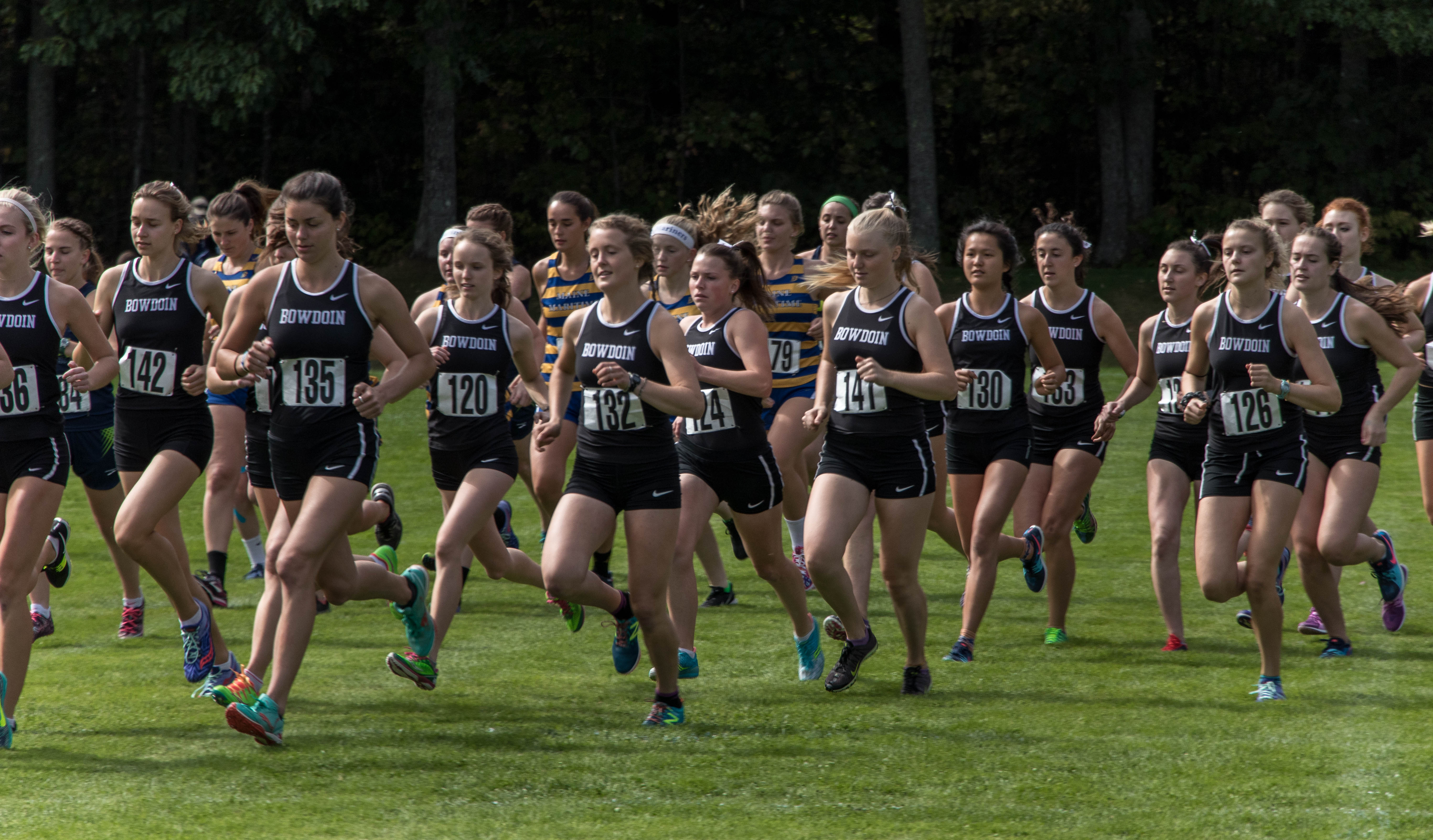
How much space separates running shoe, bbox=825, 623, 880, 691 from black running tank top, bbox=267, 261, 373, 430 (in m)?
2.53

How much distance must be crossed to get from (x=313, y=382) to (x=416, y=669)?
139 cm

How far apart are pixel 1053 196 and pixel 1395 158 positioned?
22.1 feet

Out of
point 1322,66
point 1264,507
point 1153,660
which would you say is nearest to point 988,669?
point 1153,660

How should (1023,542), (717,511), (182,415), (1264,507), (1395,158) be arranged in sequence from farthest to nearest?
(1395,158) → (717,511) → (1023,542) → (182,415) → (1264,507)

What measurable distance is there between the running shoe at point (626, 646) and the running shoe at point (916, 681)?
1235 millimetres

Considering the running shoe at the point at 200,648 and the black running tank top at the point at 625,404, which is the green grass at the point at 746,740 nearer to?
the running shoe at the point at 200,648

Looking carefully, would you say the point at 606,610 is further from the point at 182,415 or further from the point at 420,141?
the point at 420,141

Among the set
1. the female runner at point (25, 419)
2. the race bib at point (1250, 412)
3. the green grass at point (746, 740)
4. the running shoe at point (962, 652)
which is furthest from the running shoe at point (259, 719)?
the race bib at point (1250, 412)

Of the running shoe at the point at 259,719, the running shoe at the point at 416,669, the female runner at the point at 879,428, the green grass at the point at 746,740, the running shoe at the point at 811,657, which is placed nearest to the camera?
the green grass at the point at 746,740

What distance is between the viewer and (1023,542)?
8281 millimetres

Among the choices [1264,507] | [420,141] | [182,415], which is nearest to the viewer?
[1264,507]

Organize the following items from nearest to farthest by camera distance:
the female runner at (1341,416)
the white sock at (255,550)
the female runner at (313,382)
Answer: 1. the female runner at (313,382)
2. the female runner at (1341,416)
3. the white sock at (255,550)

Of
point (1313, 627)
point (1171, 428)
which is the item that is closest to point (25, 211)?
point (1171, 428)

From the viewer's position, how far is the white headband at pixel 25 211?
636 cm
